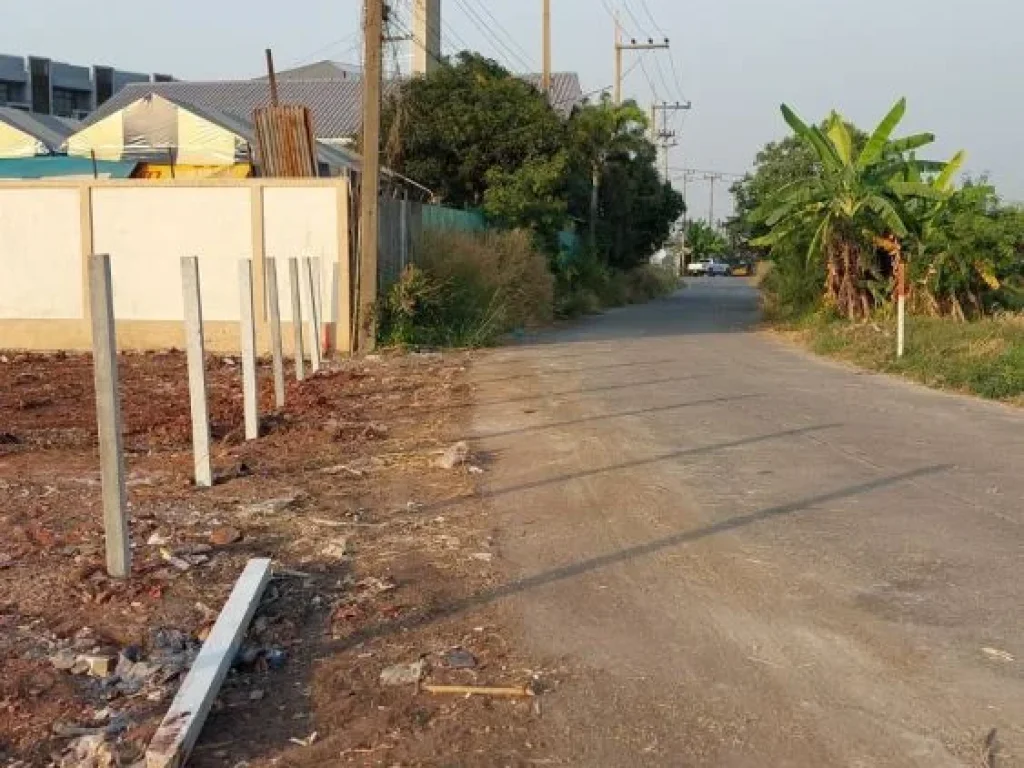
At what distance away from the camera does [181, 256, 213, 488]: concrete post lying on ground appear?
311 inches

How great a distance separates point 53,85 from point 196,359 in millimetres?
68605

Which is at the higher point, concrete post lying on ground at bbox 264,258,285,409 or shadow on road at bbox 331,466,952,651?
concrete post lying on ground at bbox 264,258,285,409

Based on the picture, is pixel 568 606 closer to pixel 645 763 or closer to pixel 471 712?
pixel 471 712

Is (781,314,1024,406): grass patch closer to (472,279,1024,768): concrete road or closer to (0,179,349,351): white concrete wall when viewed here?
(472,279,1024,768): concrete road

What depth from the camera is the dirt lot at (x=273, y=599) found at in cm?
417

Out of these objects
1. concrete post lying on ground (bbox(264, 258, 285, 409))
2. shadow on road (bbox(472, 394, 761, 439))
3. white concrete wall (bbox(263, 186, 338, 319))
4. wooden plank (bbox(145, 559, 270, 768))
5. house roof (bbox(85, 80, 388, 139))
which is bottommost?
shadow on road (bbox(472, 394, 761, 439))

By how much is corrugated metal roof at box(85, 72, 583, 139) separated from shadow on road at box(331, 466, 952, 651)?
128ft

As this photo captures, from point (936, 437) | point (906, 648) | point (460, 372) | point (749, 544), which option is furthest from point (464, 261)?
point (906, 648)

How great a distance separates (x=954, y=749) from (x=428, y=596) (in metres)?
2.57

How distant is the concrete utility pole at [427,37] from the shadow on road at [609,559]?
92.7 feet

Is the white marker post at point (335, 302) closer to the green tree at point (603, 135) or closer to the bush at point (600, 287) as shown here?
the bush at point (600, 287)

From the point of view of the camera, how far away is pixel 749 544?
680cm

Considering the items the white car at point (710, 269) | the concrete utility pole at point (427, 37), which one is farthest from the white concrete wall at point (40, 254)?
the white car at point (710, 269)

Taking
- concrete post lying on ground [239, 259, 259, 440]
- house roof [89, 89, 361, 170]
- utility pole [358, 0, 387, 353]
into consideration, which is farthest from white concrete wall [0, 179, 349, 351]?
concrete post lying on ground [239, 259, 259, 440]
